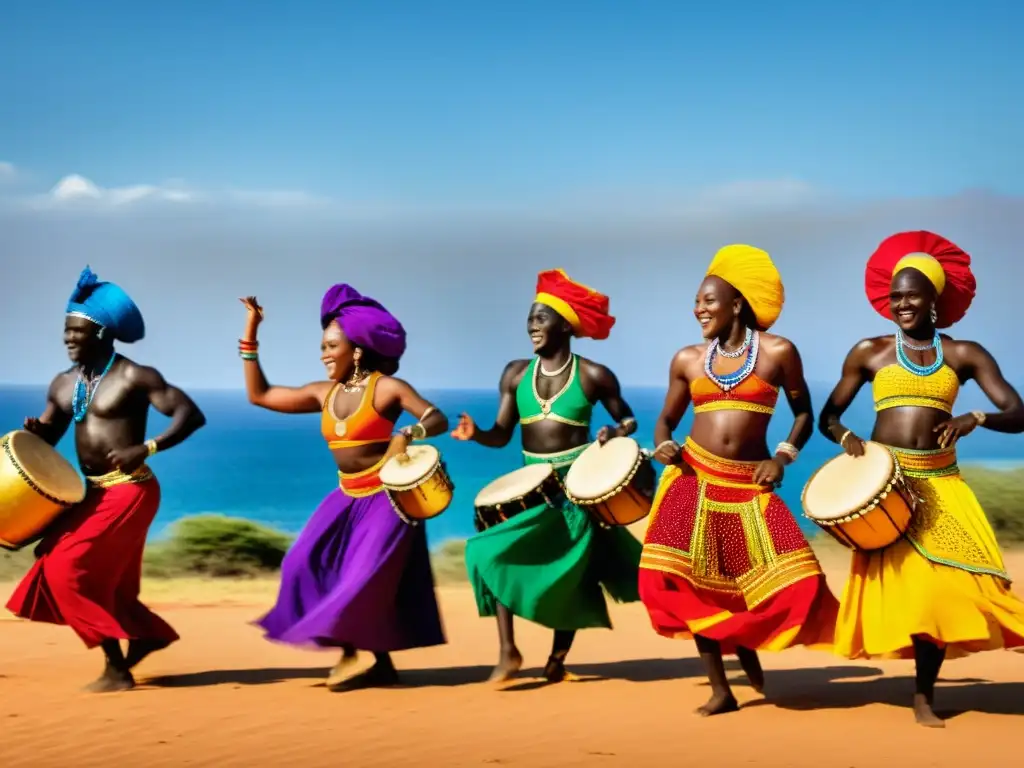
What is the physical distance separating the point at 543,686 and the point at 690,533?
1793 millimetres

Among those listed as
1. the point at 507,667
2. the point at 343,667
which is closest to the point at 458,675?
the point at 507,667

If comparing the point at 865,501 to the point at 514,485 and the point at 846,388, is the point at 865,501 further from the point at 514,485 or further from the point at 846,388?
the point at 514,485

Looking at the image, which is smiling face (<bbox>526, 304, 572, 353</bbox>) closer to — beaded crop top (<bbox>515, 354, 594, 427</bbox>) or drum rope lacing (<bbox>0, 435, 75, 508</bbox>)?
beaded crop top (<bbox>515, 354, 594, 427</bbox>)

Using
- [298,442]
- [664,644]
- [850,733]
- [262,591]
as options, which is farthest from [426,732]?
[298,442]

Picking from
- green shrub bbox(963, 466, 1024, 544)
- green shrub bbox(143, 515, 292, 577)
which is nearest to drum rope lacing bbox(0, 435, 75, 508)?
green shrub bbox(143, 515, 292, 577)

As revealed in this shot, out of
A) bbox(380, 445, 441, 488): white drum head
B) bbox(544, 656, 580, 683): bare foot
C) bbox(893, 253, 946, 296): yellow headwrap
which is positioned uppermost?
bbox(893, 253, 946, 296): yellow headwrap

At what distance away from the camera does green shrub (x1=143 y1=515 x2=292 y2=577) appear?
21188 millimetres

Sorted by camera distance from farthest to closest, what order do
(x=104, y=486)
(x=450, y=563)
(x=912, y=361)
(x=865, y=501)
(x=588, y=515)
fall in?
(x=450, y=563)
(x=588, y=515)
(x=104, y=486)
(x=912, y=361)
(x=865, y=501)

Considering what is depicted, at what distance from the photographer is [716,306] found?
8.81 meters

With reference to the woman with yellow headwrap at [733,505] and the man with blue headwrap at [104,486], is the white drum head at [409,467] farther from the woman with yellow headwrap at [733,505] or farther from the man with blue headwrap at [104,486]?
the woman with yellow headwrap at [733,505]

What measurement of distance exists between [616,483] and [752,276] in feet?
4.56

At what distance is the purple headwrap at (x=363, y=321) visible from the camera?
33.0 feet

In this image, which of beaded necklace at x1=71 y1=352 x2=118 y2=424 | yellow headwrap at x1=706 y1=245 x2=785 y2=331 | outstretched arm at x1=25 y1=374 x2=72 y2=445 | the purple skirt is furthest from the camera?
outstretched arm at x1=25 y1=374 x2=72 y2=445

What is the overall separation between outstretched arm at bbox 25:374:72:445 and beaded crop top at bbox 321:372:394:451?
64.6 inches
